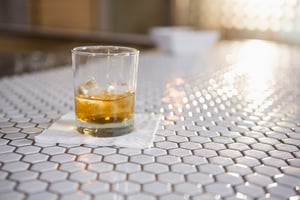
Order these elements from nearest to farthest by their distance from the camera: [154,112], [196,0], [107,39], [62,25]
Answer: [154,112] < [107,39] < [196,0] < [62,25]

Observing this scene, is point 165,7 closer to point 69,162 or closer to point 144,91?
point 144,91

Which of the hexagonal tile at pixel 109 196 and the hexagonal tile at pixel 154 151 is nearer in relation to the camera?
the hexagonal tile at pixel 109 196

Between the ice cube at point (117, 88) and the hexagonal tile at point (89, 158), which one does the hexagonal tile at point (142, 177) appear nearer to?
the hexagonal tile at point (89, 158)

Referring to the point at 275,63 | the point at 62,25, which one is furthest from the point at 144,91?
the point at 62,25

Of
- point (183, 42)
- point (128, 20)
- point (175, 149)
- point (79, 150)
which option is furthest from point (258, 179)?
point (128, 20)

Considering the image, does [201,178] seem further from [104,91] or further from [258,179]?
[104,91]

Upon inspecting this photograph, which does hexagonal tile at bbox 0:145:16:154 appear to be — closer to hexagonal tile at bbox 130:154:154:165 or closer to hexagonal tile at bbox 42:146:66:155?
hexagonal tile at bbox 42:146:66:155

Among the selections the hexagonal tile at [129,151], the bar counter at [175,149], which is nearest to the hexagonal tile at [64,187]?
the bar counter at [175,149]
